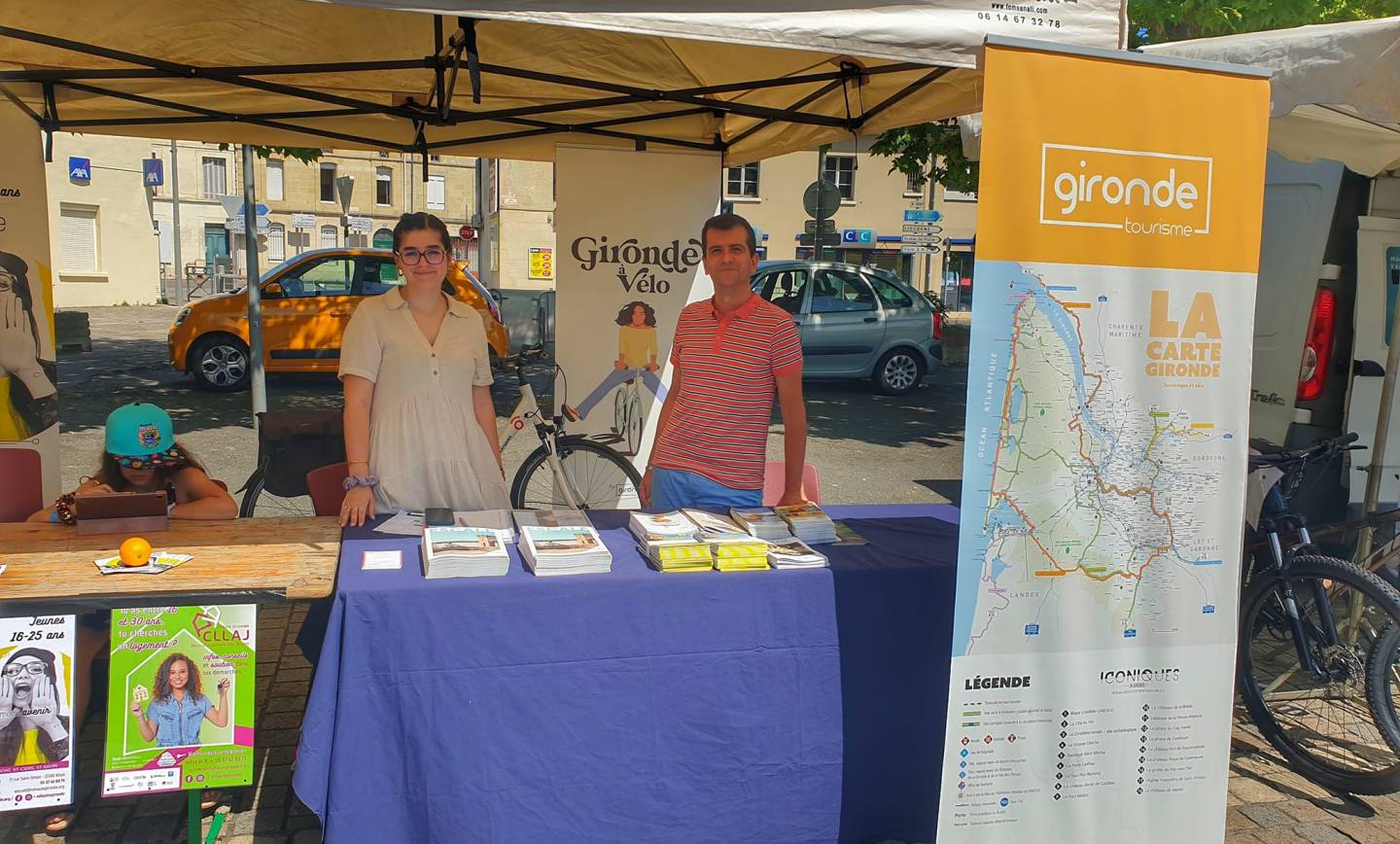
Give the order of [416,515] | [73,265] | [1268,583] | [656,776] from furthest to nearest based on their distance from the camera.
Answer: [73,265], [1268,583], [416,515], [656,776]

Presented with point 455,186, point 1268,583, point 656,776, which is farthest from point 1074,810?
point 455,186

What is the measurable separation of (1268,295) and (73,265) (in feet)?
105

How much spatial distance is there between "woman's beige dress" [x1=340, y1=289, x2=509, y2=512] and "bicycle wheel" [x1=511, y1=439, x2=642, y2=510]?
194 centimetres

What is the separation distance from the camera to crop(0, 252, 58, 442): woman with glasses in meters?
4.67

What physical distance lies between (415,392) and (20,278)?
101 inches

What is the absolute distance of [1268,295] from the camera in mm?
4793

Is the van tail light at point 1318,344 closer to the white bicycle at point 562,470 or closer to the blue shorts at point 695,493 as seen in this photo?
the blue shorts at point 695,493

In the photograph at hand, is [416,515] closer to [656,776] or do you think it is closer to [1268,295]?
[656,776]

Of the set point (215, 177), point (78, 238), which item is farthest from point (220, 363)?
point (215, 177)

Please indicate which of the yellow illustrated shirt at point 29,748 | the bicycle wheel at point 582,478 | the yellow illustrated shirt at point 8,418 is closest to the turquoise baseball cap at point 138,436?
the yellow illustrated shirt at point 29,748

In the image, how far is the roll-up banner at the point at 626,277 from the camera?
5.62 m

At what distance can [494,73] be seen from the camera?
14.1ft

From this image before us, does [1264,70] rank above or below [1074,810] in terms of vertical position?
above

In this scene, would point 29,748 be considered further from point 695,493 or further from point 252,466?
point 252,466
